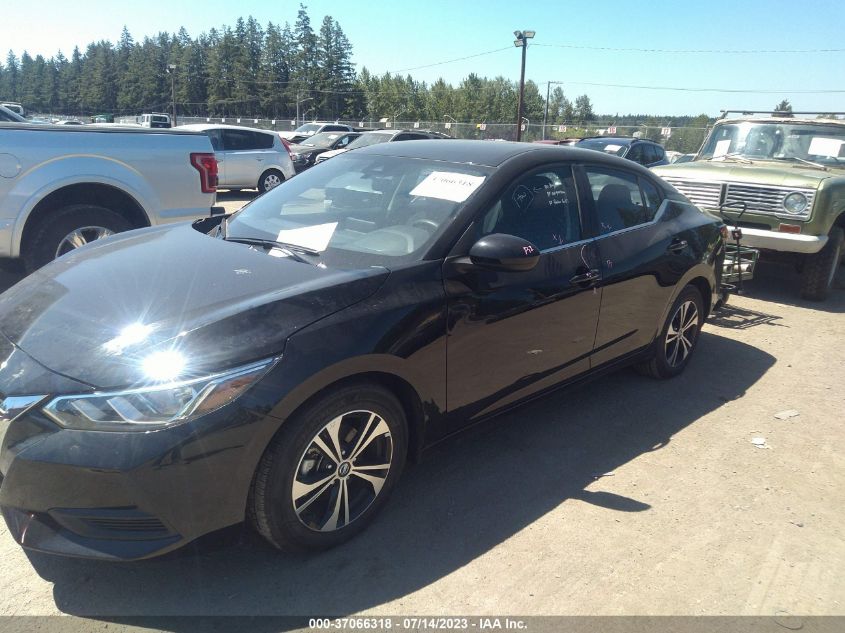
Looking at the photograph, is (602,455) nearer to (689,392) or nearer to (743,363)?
(689,392)

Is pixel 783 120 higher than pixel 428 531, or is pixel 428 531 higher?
pixel 783 120

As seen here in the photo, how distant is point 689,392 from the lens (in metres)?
4.61

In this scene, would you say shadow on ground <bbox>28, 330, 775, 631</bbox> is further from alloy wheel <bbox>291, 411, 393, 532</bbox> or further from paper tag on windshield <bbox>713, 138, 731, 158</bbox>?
paper tag on windshield <bbox>713, 138, 731, 158</bbox>

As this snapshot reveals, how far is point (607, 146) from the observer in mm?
13859

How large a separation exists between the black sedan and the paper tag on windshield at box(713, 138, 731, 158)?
1271 cm

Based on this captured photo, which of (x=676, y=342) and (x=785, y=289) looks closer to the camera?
(x=676, y=342)

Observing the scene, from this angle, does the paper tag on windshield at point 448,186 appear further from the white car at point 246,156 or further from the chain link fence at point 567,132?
the chain link fence at point 567,132

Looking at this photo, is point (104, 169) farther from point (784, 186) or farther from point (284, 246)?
point (784, 186)

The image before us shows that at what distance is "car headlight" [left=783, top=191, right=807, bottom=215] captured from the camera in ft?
22.4

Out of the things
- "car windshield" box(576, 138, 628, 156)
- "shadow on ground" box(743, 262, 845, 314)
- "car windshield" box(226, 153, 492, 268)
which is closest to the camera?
"car windshield" box(226, 153, 492, 268)

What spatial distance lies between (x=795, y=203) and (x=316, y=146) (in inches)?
682

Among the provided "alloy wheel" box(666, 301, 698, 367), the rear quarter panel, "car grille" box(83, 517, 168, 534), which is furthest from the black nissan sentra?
the rear quarter panel

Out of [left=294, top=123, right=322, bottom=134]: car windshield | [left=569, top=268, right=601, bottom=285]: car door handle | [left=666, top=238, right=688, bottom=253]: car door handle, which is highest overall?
[left=294, top=123, right=322, bottom=134]: car windshield

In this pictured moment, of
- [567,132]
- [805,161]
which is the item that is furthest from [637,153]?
[567,132]
